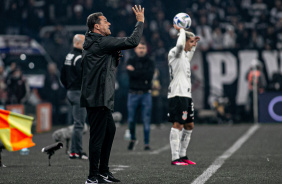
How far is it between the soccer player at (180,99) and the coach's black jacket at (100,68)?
2.25m

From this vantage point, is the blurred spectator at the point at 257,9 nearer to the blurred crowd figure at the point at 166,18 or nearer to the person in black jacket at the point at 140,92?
the blurred crowd figure at the point at 166,18

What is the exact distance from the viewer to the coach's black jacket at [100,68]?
7.21m

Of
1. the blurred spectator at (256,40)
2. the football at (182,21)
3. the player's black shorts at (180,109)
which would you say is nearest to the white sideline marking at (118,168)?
the player's black shorts at (180,109)

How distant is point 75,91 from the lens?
1079cm

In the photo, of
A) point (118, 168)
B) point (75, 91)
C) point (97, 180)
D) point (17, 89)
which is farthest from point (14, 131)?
point (17, 89)

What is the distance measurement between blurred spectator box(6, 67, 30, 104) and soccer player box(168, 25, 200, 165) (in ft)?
36.4

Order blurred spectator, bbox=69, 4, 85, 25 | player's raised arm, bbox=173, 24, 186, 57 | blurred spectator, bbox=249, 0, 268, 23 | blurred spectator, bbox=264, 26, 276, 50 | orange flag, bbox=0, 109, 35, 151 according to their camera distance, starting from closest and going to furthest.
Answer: player's raised arm, bbox=173, 24, 186, 57
orange flag, bbox=0, 109, 35, 151
blurred spectator, bbox=264, 26, 276, 50
blurred spectator, bbox=69, 4, 85, 25
blurred spectator, bbox=249, 0, 268, 23

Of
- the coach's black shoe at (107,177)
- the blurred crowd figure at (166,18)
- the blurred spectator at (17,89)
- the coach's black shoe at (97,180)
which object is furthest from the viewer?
the blurred crowd figure at (166,18)

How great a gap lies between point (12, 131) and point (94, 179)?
2867mm

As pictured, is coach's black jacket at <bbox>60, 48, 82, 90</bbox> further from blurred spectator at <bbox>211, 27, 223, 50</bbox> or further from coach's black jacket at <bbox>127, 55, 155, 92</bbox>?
blurred spectator at <bbox>211, 27, 223, 50</bbox>

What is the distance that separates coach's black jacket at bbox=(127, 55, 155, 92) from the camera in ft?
43.1

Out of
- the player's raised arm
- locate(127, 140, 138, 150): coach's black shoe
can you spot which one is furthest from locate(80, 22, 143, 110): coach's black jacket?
locate(127, 140, 138, 150): coach's black shoe

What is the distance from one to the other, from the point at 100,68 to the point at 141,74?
5.96 metres

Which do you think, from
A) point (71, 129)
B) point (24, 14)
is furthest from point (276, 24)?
point (71, 129)
